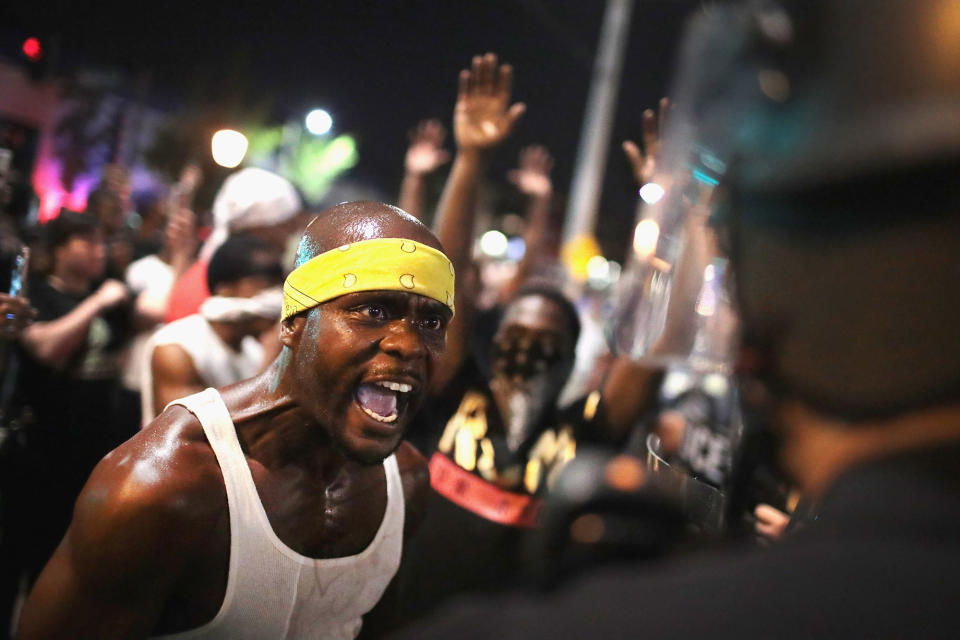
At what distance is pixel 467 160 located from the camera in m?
3.40

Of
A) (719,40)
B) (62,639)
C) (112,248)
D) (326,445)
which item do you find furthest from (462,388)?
(112,248)

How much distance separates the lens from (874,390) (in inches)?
30.0

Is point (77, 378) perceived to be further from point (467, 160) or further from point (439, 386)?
point (467, 160)

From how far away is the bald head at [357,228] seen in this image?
209cm

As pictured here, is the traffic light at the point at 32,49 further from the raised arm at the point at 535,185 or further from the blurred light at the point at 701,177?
the blurred light at the point at 701,177

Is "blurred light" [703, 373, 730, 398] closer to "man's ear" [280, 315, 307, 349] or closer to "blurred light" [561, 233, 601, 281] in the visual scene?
"man's ear" [280, 315, 307, 349]

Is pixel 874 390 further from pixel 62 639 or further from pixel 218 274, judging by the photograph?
pixel 218 274

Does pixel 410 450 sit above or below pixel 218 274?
below

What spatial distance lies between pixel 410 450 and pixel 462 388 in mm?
781

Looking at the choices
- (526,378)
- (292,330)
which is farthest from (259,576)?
(526,378)

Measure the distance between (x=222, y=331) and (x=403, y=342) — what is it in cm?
181

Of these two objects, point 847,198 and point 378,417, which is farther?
point 378,417

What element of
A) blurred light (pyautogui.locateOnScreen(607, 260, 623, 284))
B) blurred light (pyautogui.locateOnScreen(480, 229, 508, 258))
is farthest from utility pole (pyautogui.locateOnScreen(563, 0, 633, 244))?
blurred light (pyautogui.locateOnScreen(480, 229, 508, 258))

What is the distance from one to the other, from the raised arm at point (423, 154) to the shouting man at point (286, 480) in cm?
242
